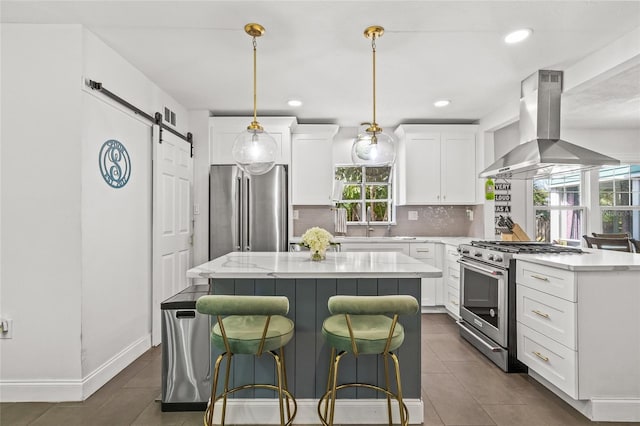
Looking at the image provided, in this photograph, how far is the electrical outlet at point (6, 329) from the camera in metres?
2.44

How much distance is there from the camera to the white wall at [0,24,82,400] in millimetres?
2445

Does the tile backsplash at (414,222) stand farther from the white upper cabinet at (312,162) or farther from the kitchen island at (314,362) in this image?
the kitchen island at (314,362)

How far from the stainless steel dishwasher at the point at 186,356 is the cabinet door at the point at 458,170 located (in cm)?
366

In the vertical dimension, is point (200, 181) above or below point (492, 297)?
above

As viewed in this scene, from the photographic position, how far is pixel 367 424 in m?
2.23

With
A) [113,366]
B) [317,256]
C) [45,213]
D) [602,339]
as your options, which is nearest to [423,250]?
[602,339]

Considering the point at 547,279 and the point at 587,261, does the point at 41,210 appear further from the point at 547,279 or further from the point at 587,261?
A: the point at 587,261

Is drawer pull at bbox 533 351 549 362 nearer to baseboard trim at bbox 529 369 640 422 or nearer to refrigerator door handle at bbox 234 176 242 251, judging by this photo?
baseboard trim at bbox 529 369 640 422

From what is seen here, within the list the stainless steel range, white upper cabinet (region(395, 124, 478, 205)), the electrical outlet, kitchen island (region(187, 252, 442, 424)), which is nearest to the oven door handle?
the stainless steel range

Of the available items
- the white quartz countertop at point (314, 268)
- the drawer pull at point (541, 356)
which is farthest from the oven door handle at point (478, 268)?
the white quartz countertop at point (314, 268)

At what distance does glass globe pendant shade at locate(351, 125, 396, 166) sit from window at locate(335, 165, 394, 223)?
2.87 meters

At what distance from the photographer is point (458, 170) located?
16.2 feet

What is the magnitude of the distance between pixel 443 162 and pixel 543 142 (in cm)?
182

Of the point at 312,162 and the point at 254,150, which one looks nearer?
the point at 254,150
